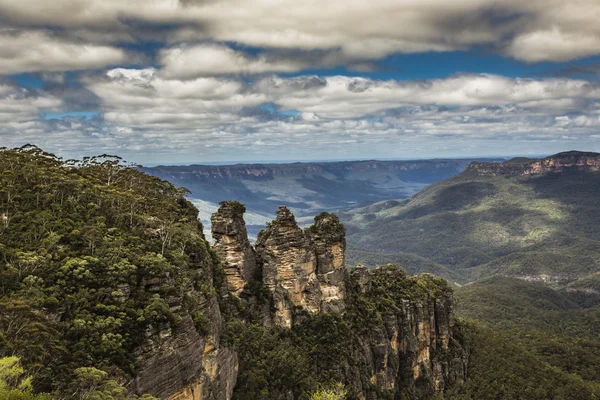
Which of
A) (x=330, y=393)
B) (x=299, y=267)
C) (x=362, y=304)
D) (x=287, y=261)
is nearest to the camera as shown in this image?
(x=330, y=393)

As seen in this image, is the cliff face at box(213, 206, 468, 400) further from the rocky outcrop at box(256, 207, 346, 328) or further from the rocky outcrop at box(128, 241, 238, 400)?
the rocky outcrop at box(128, 241, 238, 400)

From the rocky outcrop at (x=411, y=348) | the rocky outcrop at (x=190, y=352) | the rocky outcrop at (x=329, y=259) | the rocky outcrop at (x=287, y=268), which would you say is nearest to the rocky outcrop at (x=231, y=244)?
the rocky outcrop at (x=287, y=268)

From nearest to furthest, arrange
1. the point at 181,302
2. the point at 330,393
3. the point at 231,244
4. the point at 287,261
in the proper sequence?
the point at 181,302 < the point at 330,393 < the point at 231,244 < the point at 287,261

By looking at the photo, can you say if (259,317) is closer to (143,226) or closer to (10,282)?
(143,226)

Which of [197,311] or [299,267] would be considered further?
[299,267]

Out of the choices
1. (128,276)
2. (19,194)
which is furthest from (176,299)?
(19,194)

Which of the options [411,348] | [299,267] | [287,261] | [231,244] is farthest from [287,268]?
[411,348]

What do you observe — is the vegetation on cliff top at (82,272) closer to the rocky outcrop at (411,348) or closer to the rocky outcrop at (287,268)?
the rocky outcrop at (287,268)

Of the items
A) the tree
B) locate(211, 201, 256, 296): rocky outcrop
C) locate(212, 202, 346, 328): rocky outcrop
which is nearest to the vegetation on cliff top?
locate(211, 201, 256, 296): rocky outcrop

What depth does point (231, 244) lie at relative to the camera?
56.2 metres

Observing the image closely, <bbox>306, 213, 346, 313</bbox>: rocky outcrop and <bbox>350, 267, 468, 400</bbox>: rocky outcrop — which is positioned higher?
<bbox>306, 213, 346, 313</bbox>: rocky outcrop

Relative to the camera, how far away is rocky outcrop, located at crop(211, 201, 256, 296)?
55.3 metres

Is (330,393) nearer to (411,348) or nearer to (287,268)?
(287,268)

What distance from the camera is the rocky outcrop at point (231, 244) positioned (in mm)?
55344
